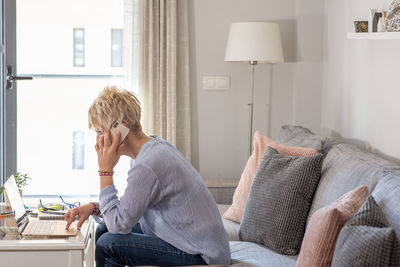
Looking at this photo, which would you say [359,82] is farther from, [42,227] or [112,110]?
[42,227]

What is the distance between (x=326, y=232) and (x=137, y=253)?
28.1 inches

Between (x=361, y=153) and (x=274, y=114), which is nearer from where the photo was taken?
(x=361, y=153)

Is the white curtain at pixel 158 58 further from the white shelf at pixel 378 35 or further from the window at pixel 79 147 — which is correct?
the white shelf at pixel 378 35

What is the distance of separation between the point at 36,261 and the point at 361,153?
1427 mm

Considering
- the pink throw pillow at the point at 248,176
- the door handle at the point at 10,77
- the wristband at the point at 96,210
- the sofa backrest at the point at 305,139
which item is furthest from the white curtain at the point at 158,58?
the wristband at the point at 96,210

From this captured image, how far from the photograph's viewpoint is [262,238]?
2510 mm

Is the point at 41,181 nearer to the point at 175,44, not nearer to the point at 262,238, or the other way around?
the point at 175,44

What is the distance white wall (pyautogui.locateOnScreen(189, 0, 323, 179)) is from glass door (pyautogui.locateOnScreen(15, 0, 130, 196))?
588 mm

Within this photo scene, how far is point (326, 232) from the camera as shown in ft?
5.78

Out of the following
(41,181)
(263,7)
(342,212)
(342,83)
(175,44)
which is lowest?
(41,181)

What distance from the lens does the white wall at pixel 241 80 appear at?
4047mm

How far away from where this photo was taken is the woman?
206 cm

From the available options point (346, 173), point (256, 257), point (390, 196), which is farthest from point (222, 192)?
point (390, 196)

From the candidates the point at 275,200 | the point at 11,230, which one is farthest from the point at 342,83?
the point at 11,230
